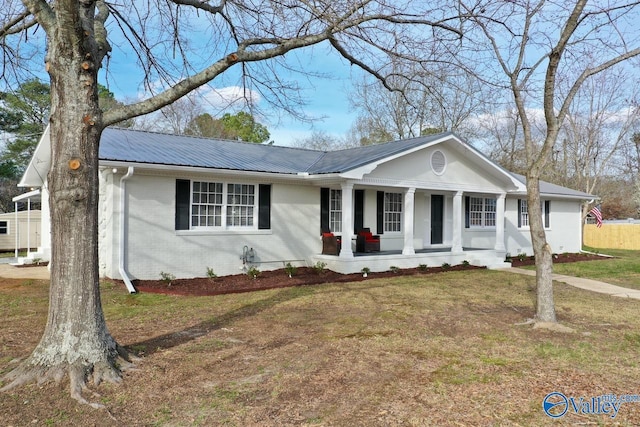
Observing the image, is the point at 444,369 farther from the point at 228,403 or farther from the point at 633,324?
the point at 633,324

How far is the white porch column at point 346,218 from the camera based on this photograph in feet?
43.6

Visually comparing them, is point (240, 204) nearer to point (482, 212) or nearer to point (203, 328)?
point (203, 328)

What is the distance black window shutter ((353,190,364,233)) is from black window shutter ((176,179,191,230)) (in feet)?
18.6

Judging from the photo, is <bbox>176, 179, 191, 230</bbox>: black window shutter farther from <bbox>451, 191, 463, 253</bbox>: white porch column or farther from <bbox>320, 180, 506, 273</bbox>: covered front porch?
<bbox>451, 191, 463, 253</bbox>: white porch column

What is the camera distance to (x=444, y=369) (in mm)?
5234

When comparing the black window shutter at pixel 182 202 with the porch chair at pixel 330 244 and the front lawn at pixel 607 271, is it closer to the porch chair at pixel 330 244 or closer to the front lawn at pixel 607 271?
the porch chair at pixel 330 244

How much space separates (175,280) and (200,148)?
4222 mm

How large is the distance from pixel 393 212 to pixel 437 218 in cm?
243

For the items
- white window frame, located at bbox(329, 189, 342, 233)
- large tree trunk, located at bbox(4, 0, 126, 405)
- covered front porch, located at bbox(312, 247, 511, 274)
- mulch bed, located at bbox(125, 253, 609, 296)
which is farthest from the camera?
white window frame, located at bbox(329, 189, 342, 233)

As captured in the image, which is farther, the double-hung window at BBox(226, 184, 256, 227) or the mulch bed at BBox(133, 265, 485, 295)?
the double-hung window at BBox(226, 184, 256, 227)

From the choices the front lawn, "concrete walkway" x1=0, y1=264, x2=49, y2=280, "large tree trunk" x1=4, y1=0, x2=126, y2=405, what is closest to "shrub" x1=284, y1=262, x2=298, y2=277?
"concrete walkway" x1=0, y1=264, x2=49, y2=280

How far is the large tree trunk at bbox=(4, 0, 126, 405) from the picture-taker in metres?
4.75

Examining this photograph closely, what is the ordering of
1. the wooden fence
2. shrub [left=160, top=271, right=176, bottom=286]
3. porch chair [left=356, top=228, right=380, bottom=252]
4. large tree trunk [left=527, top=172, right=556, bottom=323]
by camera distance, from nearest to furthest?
large tree trunk [left=527, top=172, right=556, bottom=323] < shrub [left=160, top=271, right=176, bottom=286] < porch chair [left=356, top=228, right=380, bottom=252] < the wooden fence

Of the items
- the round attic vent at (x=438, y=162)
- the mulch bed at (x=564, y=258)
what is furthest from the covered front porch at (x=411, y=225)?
the mulch bed at (x=564, y=258)
